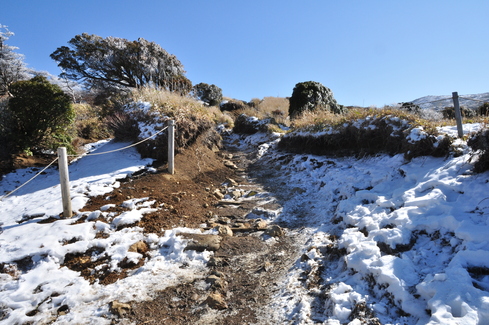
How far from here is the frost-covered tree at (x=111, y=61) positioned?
19312 mm

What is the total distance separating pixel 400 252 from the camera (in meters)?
3.07

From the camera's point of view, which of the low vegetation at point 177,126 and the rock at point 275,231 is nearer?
the rock at point 275,231

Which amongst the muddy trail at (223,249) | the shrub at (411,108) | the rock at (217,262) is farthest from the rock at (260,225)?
the shrub at (411,108)

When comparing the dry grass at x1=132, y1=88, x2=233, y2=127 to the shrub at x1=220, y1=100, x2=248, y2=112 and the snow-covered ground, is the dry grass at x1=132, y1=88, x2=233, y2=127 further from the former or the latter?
the shrub at x1=220, y1=100, x2=248, y2=112

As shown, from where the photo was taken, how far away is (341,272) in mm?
3209

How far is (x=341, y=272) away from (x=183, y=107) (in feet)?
24.6

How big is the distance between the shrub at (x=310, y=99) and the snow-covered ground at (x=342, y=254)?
9.08 metres

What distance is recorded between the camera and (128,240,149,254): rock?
382 centimetres

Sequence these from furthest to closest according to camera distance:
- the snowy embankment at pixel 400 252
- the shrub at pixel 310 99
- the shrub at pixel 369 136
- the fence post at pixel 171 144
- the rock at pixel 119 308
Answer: the shrub at pixel 310 99
the fence post at pixel 171 144
the shrub at pixel 369 136
the rock at pixel 119 308
the snowy embankment at pixel 400 252

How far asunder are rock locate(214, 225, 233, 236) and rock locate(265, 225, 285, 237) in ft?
2.22

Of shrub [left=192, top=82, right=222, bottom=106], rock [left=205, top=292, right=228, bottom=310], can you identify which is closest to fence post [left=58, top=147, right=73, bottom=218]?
rock [left=205, top=292, right=228, bottom=310]

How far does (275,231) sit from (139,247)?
228cm

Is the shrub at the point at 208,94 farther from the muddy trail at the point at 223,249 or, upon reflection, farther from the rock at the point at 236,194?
the rock at the point at 236,194

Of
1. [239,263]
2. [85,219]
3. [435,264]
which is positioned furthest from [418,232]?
[85,219]
